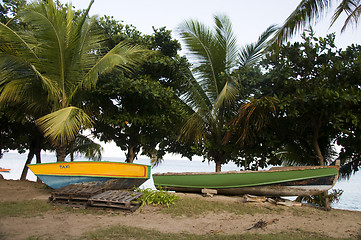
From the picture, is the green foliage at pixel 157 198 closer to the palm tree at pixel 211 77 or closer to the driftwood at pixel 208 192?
the driftwood at pixel 208 192

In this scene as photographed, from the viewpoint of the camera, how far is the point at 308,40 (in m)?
11.1

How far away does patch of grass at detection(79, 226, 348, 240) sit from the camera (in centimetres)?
591

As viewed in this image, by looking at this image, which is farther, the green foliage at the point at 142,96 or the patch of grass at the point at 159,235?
the green foliage at the point at 142,96

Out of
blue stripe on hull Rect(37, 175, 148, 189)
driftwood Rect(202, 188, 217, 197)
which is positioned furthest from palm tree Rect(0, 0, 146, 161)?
driftwood Rect(202, 188, 217, 197)

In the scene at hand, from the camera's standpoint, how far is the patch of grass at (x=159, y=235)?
591cm

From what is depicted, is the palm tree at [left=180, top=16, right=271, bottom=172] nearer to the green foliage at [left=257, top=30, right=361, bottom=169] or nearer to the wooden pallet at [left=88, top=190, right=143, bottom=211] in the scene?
the green foliage at [left=257, top=30, right=361, bottom=169]

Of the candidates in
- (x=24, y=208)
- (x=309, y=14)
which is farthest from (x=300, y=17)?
(x=24, y=208)

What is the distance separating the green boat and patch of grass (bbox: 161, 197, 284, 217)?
90 cm

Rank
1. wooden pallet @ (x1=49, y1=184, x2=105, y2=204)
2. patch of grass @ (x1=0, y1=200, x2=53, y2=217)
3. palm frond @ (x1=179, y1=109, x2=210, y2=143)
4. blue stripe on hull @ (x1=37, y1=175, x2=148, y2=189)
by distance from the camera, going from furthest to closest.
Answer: palm frond @ (x1=179, y1=109, x2=210, y2=143)
blue stripe on hull @ (x1=37, y1=175, x2=148, y2=189)
wooden pallet @ (x1=49, y1=184, x2=105, y2=204)
patch of grass @ (x1=0, y1=200, x2=53, y2=217)

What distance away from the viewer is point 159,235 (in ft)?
20.2

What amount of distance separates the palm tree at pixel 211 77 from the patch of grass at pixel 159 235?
5.99 meters

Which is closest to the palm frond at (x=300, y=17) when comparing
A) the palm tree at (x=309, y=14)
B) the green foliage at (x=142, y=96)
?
the palm tree at (x=309, y=14)

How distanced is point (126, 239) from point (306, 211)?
5817 mm

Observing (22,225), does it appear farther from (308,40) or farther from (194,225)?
(308,40)
